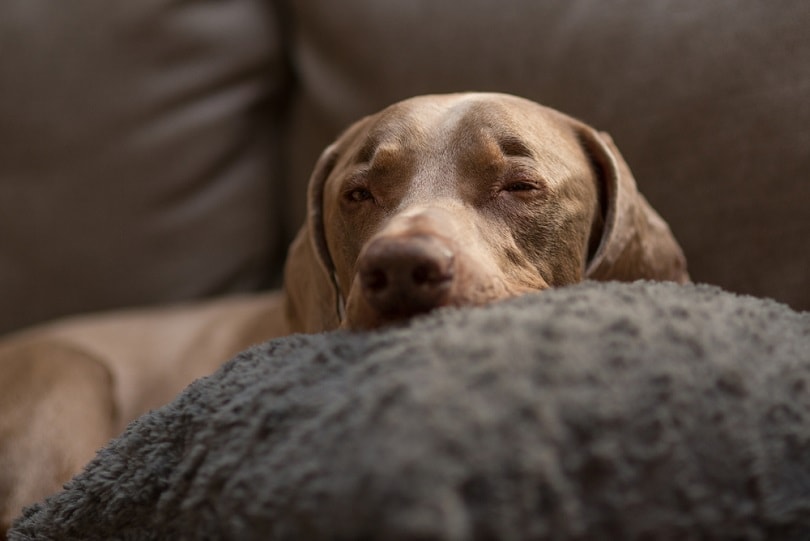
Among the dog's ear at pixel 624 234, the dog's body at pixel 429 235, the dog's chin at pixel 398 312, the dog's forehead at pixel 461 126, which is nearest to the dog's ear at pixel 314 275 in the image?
the dog's body at pixel 429 235

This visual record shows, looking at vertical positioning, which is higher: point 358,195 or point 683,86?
point 683,86

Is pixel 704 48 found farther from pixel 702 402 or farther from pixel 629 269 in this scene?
pixel 702 402

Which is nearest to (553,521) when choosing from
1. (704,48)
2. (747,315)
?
(747,315)

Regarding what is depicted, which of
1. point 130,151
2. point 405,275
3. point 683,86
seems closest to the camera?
point 405,275

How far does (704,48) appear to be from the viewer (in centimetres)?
189

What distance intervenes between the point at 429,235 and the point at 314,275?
2.29 feet

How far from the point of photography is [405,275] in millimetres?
1196

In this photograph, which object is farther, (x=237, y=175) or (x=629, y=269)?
(x=237, y=175)

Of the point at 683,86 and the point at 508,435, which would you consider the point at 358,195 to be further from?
the point at 508,435

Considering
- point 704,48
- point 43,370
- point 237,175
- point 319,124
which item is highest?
point 704,48

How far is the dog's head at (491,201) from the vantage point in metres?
1.54

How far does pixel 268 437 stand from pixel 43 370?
1.59m

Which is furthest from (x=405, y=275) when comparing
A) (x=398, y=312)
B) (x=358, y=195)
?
(x=358, y=195)

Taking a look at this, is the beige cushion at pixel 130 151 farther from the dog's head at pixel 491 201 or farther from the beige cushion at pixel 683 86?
the dog's head at pixel 491 201
